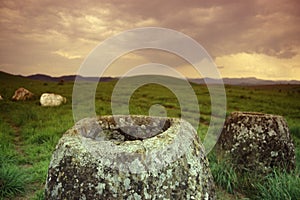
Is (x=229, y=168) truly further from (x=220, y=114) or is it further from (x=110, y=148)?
(x=220, y=114)

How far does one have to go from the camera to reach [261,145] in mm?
7562

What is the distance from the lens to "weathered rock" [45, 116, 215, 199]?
137 inches

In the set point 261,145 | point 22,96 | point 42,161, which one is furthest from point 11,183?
point 22,96

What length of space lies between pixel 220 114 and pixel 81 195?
664 inches

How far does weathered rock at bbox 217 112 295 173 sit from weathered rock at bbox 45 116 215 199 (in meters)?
3.77

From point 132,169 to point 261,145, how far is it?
4904 millimetres

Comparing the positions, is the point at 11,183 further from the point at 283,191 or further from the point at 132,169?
the point at 283,191

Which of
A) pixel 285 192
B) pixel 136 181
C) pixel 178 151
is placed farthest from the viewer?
pixel 285 192

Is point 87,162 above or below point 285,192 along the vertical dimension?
above

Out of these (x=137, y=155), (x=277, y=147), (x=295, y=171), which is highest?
(x=137, y=155)

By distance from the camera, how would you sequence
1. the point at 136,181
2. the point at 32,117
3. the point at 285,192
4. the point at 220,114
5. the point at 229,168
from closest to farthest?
the point at 136,181
the point at 285,192
the point at 229,168
the point at 32,117
the point at 220,114

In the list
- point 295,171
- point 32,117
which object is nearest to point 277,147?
point 295,171

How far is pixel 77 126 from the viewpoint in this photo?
14.6ft

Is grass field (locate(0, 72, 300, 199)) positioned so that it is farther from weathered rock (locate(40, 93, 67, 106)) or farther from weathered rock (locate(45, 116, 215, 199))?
weathered rock (locate(45, 116, 215, 199))
